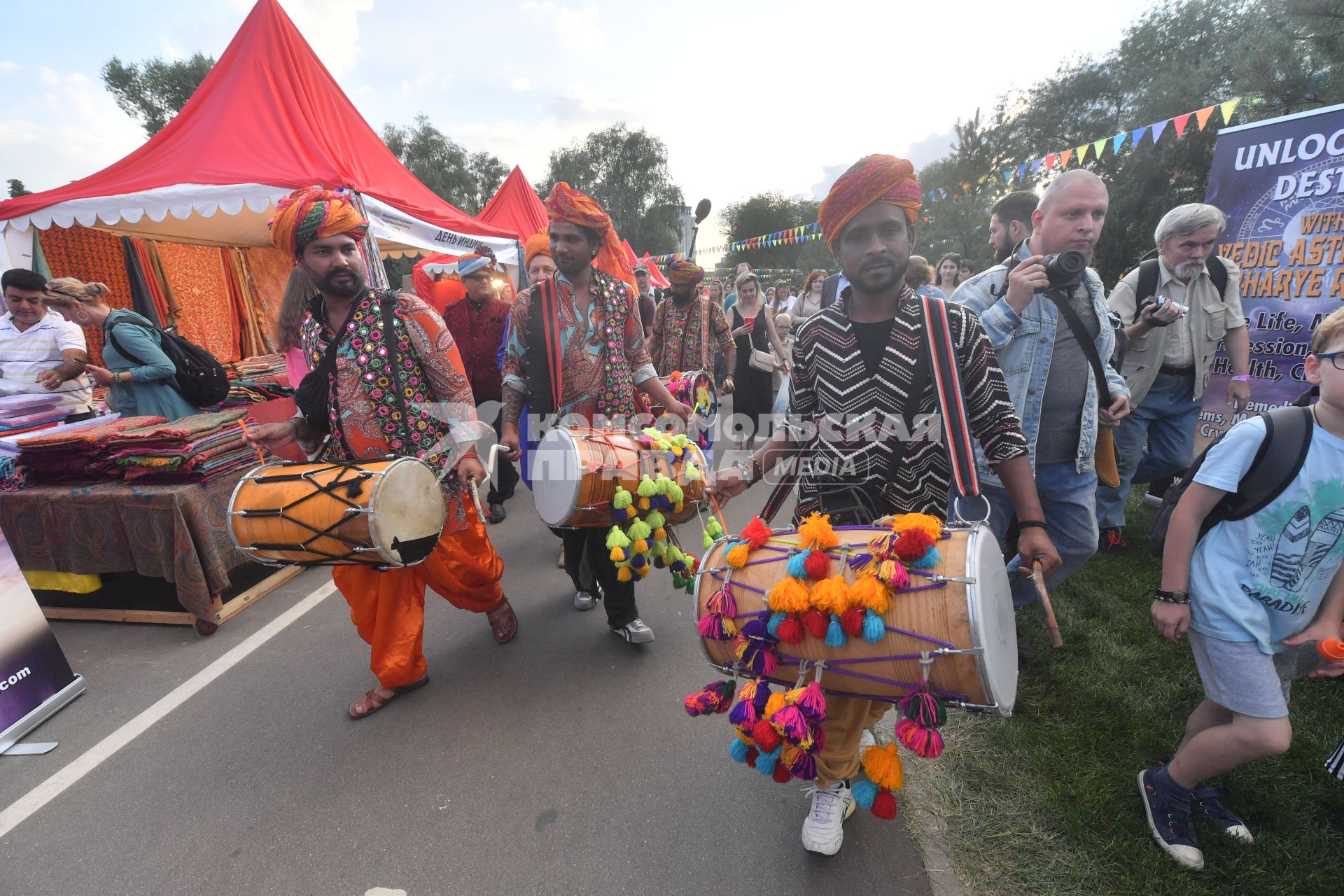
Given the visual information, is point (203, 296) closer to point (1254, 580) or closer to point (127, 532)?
point (127, 532)

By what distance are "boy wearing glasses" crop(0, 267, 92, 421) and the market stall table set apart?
1394 millimetres

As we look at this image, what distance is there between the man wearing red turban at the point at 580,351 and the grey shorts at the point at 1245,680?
7.46ft

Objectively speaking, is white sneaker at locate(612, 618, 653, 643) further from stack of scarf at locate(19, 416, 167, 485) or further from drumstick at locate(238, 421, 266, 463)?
stack of scarf at locate(19, 416, 167, 485)

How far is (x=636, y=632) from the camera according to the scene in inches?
123

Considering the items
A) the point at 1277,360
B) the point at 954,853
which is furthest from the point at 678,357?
the point at 1277,360

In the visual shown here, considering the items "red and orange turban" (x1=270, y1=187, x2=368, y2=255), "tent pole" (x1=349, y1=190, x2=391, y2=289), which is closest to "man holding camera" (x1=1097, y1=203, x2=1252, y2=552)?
"red and orange turban" (x1=270, y1=187, x2=368, y2=255)

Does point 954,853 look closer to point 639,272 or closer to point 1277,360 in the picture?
point 1277,360

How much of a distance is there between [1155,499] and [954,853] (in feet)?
13.8

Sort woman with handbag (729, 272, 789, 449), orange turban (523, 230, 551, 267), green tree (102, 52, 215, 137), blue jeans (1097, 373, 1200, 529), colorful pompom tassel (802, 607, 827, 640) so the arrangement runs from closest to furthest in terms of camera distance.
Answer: colorful pompom tassel (802, 607, 827, 640) → blue jeans (1097, 373, 1200, 529) → orange turban (523, 230, 551, 267) → woman with handbag (729, 272, 789, 449) → green tree (102, 52, 215, 137)

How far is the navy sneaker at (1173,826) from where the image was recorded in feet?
5.84

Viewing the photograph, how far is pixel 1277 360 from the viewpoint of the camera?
4.47 metres

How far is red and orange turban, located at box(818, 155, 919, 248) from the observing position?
163cm

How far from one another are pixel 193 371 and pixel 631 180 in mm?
50486

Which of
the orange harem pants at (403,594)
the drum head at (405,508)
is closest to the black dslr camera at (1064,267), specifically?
the drum head at (405,508)
